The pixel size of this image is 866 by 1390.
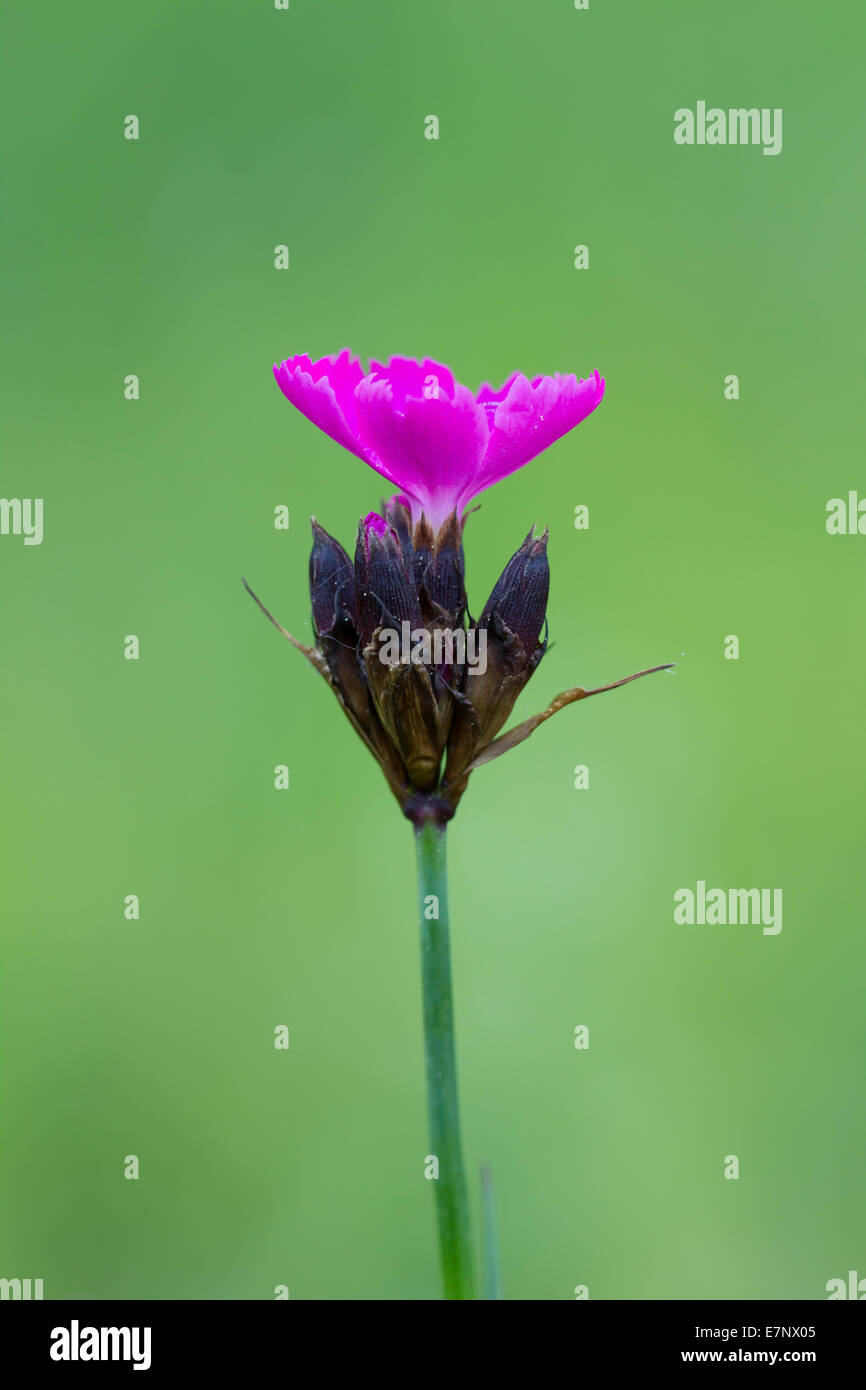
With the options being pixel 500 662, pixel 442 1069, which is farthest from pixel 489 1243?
pixel 500 662

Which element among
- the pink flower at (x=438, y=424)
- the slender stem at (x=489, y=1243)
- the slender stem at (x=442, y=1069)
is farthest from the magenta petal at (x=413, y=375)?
the slender stem at (x=489, y=1243)

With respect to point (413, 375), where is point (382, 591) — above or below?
below

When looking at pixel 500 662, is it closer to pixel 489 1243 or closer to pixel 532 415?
pixel 532 415

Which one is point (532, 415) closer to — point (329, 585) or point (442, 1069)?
point (329, 585)

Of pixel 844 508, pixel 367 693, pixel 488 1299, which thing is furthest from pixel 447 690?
pixel 844 508

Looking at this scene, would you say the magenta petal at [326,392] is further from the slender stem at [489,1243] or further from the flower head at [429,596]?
the slender stem at [489,1243]

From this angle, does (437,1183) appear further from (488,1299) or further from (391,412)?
(391,412)

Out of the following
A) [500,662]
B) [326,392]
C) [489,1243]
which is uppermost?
[326,392]
